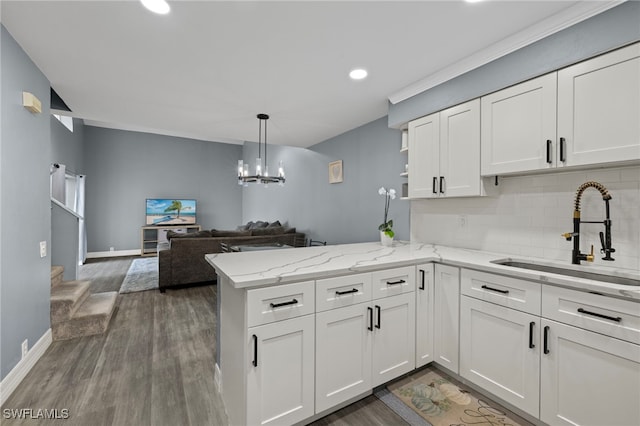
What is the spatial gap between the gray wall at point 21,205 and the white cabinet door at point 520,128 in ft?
11.4

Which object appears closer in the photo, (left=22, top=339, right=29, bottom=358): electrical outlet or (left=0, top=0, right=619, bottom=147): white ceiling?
(left=0, top=0, right=619, bottom=147): white ceiling

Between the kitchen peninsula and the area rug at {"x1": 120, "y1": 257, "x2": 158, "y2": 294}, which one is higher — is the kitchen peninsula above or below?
above

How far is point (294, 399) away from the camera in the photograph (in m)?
1.57

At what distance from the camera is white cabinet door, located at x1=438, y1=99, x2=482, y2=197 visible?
234 centimetres

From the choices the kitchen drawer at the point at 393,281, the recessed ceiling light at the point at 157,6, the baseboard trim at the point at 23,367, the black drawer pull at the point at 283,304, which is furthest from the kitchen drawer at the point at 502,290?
the baseboard trim at the point at 23,367

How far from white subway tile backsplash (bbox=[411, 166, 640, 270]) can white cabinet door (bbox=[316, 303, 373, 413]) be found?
140cm

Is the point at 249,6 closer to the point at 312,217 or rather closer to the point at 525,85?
the point at 525,85

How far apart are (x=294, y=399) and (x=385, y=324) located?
29.2 inches

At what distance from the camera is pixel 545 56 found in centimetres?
191

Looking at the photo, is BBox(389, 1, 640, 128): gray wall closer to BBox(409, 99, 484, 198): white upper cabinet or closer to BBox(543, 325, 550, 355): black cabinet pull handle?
BBox(409, 99, 484, 198): white upper cabinet

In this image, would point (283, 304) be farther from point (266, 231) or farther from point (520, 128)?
point (266, 231)

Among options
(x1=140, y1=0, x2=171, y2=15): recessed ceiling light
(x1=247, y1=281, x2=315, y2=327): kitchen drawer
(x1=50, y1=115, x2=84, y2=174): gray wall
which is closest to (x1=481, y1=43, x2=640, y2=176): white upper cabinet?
(x1=247, y1=281, x2=315, y2=327): kitchen drawer

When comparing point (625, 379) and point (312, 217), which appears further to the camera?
point (312, 217)

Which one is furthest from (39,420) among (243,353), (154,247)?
(154,247)
